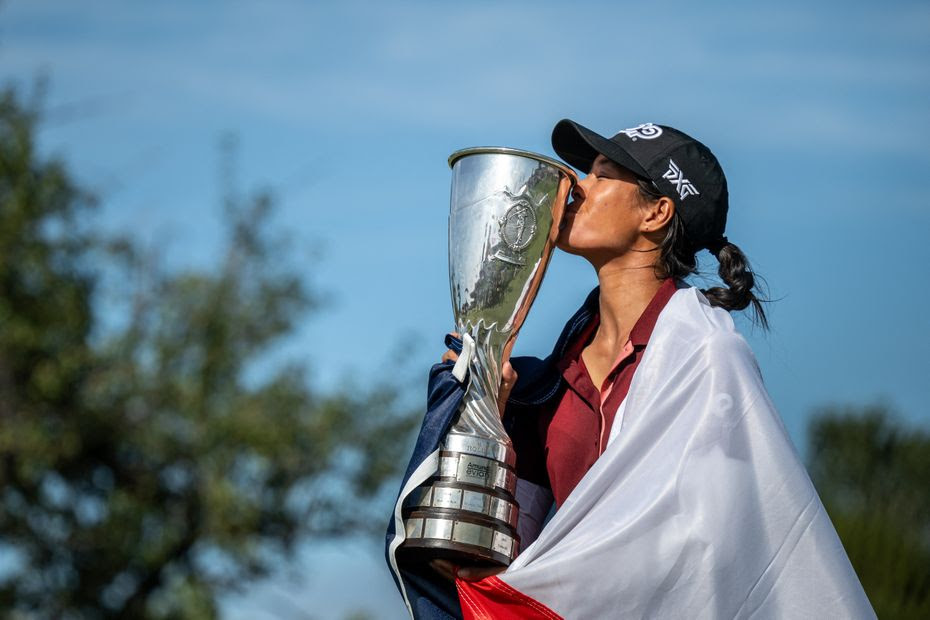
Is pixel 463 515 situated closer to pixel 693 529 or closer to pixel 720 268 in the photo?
pixel 693 529

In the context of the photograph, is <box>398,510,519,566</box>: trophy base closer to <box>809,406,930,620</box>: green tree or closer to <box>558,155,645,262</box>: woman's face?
<box>558,155,645,262</box>: woman's face

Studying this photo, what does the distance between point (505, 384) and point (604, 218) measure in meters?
0.57

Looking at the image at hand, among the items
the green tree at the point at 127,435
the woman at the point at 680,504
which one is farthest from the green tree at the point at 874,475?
the woman at the point at 680,504

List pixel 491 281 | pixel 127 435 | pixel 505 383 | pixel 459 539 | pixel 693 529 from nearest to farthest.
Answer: pixel 693 529
pixel 459 539
pixel 491 281
pixel 505 383
pixel 127 435

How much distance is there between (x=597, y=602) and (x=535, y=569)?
0.57ft

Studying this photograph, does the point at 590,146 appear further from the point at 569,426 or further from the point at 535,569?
the point at 535,569

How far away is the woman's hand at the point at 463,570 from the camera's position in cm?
337

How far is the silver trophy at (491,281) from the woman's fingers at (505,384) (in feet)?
0.18

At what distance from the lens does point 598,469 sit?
330 centimetres

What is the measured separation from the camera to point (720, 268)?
383 cm

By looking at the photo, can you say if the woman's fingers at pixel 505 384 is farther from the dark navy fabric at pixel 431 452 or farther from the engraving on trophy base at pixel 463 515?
the engraving on trophy base at pixel 463 515

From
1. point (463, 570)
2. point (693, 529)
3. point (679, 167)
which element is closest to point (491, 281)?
point (679, 167)

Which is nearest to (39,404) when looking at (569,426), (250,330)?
(250,330)

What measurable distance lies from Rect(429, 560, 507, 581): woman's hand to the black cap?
3.88ft
